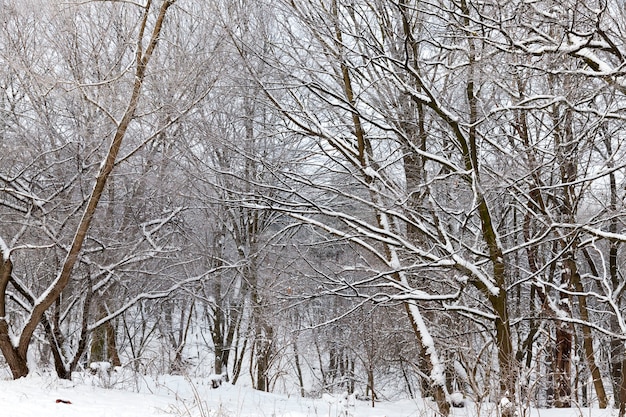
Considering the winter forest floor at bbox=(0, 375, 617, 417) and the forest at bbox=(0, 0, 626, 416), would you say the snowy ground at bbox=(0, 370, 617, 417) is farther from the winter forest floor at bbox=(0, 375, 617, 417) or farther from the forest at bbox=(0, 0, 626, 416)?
the forest at bbox=(0, 0, 626, 416)

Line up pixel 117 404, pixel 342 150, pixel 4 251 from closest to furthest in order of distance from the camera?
1. pixel 117 404
2. pixel 342 150
3. pixel 4 251

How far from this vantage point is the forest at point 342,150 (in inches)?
267

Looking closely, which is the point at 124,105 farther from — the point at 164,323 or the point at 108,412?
the point at 164,323

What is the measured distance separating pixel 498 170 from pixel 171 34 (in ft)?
Answer: 23.2

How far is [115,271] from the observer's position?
12.1 meters

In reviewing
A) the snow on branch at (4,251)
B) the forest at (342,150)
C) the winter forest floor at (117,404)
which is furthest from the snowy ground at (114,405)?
the snow on branch at (4,251)

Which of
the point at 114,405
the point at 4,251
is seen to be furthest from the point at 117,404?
the point at 4,251

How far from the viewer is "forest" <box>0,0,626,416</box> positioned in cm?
678

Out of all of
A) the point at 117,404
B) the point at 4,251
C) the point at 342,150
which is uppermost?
the point at 342,150

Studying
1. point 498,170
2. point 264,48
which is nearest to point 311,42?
point 264,48

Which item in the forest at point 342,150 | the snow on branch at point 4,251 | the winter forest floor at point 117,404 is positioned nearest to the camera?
the winter forest floor at point 117,404

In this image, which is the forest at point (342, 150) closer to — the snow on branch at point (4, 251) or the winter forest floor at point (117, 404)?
the snow on branch at point (4, 251)

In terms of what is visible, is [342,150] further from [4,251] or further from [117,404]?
[4,251]

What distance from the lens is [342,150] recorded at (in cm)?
830
